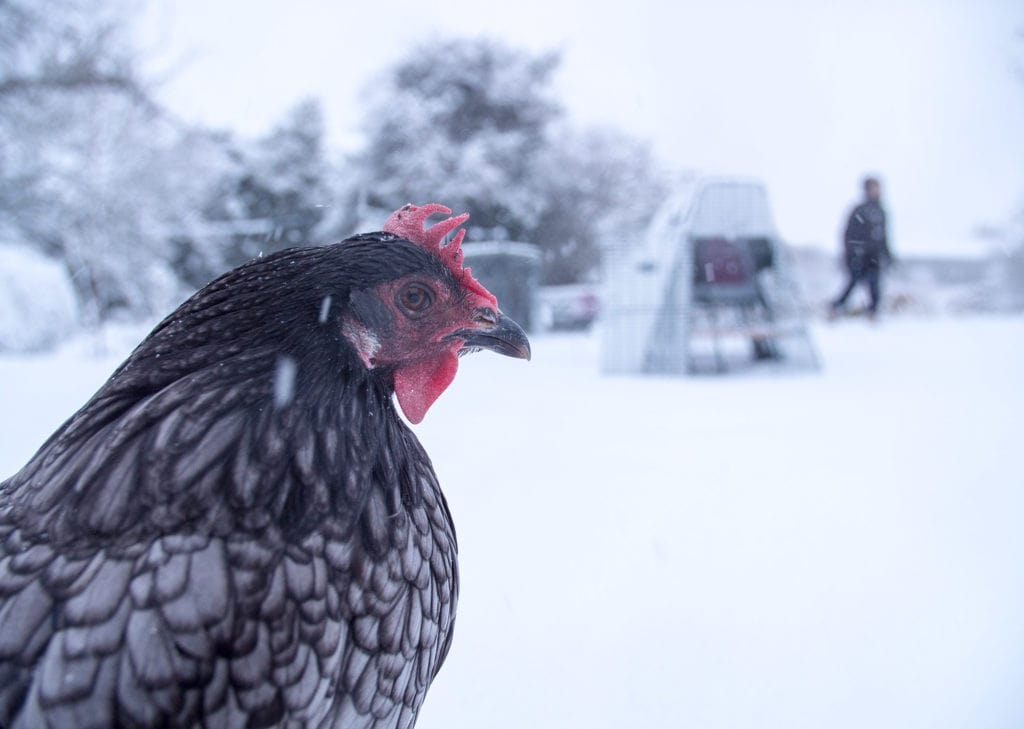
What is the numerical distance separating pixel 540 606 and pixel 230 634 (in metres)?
0.94

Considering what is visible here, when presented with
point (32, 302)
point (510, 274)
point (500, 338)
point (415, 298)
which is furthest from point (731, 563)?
point (32, 302)

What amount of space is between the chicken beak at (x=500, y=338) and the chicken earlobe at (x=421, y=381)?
0.14 ft

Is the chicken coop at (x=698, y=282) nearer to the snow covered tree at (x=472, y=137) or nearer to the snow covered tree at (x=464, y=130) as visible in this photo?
the snow covered tree at (x=472, y=137)

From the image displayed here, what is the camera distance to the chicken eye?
0.85 metres

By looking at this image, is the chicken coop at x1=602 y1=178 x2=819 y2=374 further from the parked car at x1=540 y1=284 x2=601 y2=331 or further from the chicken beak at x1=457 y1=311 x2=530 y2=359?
the parked car at x1=540 y1=284 x2=601 y2=331

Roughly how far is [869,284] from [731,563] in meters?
4.46

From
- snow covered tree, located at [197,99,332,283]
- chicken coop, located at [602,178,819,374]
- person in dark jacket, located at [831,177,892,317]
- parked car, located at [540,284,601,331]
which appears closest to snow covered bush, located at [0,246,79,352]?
snow covered tree, located at [197,99,332,283]

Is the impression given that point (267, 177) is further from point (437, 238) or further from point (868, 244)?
point (437, 238)

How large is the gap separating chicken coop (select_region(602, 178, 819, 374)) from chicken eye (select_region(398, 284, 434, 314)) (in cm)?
432

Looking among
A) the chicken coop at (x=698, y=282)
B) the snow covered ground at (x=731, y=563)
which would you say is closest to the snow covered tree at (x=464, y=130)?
the chicken coop at (x=698, y=282)

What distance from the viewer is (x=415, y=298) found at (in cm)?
86

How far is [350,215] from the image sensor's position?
9422mm

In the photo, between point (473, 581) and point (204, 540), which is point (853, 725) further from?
point (204, 540)

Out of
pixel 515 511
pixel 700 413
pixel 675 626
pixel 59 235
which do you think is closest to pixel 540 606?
pixel 675 626
